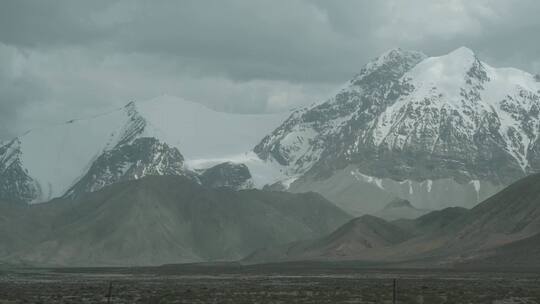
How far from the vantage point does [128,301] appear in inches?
4911

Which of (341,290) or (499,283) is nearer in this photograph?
(341,290)

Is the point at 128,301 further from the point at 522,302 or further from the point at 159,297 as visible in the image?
the point at 522,302

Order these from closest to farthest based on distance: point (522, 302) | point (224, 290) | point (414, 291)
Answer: point (522, 302) → point (414, 291) → point (224, 290)

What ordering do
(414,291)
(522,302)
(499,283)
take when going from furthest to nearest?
1. (499,283)
2. (414,291)
3. (522,302)

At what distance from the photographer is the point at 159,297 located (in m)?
134

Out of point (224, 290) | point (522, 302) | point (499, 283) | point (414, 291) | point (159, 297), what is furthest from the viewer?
point (499, 283)

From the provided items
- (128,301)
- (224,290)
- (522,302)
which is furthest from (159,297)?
(522,302)

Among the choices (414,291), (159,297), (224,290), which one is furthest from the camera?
(224,290)

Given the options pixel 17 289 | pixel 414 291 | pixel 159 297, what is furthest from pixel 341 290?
pixel 17 289

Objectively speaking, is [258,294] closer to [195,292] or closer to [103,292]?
[195,292]

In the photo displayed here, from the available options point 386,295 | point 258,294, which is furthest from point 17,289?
point 386,295

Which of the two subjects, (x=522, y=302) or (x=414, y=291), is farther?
(x=414, y=291)

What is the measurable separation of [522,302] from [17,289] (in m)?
71.3

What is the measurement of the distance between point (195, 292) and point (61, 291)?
18767mm
